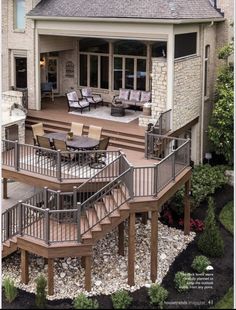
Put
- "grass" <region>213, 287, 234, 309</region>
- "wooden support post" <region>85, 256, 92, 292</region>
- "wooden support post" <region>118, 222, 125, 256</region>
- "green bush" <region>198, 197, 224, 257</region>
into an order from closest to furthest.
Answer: "grass" <region>213, 287, 234, 309</region>, "wooden support post" <region>85, 256, 92, 292</region>, "wooden support post" <region>118, 222, 125, 256</region>, "green bush" <region>198, 197, 224, 257</region>

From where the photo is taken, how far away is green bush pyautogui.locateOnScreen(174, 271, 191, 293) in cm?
1552

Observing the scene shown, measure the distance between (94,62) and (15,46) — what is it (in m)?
3.90

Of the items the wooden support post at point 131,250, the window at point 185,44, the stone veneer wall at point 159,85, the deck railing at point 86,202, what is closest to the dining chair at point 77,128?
the stone veneer wall at point 159,85

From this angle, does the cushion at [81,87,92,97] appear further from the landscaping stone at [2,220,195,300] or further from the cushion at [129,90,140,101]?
the landscaping stone at [2,220,195,300]

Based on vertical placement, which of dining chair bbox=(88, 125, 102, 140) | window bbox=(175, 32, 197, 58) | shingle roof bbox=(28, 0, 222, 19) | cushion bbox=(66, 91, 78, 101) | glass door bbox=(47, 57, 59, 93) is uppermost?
shingle roof bbox=(28, 0, 222, 19)

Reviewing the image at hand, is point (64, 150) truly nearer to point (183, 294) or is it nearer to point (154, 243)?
point (154, 243)

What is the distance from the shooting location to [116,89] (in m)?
25.4

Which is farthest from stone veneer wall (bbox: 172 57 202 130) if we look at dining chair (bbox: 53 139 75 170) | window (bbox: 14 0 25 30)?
window (bbox: 14 0 25 30)

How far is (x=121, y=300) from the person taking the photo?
48.1 ft

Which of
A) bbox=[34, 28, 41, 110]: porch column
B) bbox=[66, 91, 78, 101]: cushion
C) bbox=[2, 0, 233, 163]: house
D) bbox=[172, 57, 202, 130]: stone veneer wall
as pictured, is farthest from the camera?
bbox=[66, 91, 78, 101]: cushion

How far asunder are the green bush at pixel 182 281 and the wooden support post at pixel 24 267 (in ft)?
13.8

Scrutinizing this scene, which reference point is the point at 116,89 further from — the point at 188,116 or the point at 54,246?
the point at 54,246

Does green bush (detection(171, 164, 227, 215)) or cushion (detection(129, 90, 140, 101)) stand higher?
cushion (detection(129, 90, 140, 101))

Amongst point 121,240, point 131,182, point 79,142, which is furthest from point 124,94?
point 131,182
